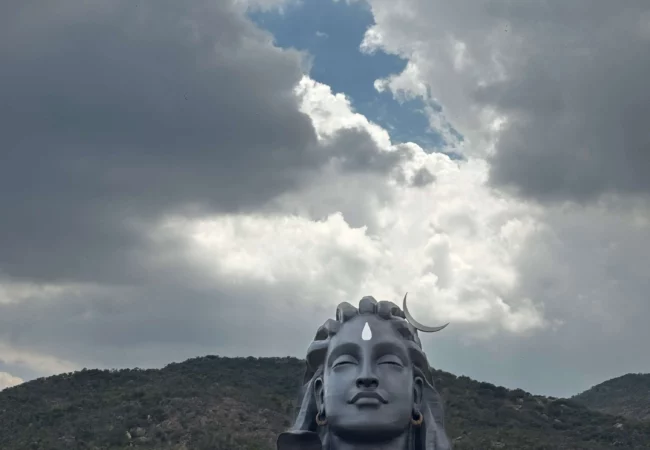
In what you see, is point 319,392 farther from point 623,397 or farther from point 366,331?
point 623,397

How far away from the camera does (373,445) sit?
13633 mm

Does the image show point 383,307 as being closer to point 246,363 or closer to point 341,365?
point 341,365

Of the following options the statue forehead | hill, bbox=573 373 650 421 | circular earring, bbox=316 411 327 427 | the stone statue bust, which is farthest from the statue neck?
hill, bbox=573 373 650 421

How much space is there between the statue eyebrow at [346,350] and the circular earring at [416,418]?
1358mm

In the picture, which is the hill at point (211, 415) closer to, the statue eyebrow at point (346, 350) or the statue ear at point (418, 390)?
the statue ear at point (418, 390)

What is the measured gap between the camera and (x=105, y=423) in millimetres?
48438

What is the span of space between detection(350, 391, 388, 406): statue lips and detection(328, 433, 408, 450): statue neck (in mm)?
646

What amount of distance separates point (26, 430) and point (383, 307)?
130 ft

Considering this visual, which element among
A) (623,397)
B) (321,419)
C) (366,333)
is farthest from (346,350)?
(623,397)

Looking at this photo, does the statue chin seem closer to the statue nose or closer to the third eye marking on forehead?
the statue nose

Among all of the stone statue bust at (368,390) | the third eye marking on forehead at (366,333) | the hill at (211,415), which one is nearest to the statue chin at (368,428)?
the stone statue bust at (368,390)

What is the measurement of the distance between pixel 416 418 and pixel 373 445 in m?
0.96

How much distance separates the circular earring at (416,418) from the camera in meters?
14.1

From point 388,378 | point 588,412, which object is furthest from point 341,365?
point 588,412
